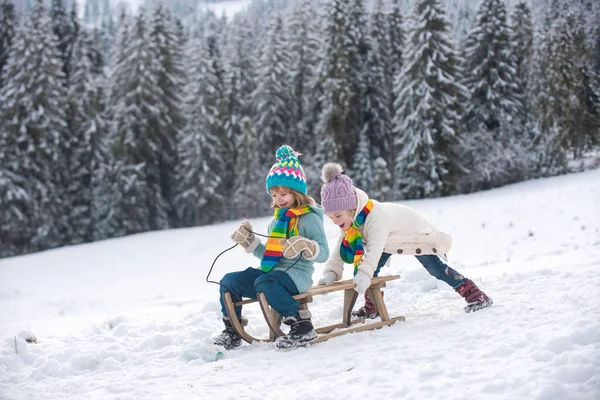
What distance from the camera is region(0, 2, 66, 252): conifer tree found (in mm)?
25750

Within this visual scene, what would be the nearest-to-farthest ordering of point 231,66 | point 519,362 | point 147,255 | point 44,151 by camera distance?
1. point 519,362
2. point 147,255
3. point 44,151
4. point 231,66

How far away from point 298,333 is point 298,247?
0.70m

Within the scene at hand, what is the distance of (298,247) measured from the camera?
4258 millimetres

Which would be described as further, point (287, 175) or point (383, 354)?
point (287, 175)

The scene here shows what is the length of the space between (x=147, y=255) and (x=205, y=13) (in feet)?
186

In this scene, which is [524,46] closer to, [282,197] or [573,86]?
[573,86]

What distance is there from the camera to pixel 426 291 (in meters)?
5.98

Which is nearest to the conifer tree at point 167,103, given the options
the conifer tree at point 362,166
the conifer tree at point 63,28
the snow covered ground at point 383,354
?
the conifer tree at point 63,28

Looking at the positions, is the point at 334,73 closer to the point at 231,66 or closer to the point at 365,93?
the point at 365,93

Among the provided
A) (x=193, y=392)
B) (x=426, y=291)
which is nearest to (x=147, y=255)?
(x=426, y=291)

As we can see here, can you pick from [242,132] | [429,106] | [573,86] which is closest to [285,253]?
[573,86]

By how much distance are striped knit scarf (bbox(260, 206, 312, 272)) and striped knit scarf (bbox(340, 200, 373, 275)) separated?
449mm

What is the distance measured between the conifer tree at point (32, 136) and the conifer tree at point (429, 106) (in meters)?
18.5

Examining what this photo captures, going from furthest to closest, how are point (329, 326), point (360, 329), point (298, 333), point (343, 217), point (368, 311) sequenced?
1. point (368, 311)
2. point (329, 326)
3. point (343, 217)
4. point (360, 329)
5. point (298, 333)
